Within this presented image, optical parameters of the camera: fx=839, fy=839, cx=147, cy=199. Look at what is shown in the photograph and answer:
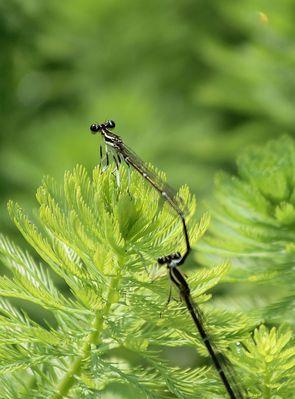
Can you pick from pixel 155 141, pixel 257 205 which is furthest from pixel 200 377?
pixel 155 141

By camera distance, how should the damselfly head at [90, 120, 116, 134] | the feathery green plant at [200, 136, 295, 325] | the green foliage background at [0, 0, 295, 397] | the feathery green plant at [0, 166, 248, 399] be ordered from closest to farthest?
the feathery green plant at [0, 166, 248, 399] < the feathery green plant at [200, 136, 295, 325] < the damselfly head at [90, 120, 116, 134] < the green foliage background at [0, 0, 295, 397]

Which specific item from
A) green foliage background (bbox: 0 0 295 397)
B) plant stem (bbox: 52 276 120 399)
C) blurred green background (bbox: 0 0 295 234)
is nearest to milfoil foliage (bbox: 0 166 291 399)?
plant stem (bbox: 52 276 120 399)

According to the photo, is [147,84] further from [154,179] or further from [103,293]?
[103,293]

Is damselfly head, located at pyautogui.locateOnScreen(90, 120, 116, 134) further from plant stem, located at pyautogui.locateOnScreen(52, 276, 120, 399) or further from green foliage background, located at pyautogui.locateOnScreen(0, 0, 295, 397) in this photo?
green foliage background, located at pyautogui.locateOnScreen(0, 0, 295, 397)

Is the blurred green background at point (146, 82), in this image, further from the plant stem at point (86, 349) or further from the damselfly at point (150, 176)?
the plant stem at point (86, 349)

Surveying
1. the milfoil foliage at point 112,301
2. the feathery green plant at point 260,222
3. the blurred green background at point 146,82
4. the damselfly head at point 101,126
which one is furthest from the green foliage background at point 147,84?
the milfoil foliage at point 112,301

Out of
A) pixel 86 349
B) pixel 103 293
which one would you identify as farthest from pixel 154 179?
pixel 86 349

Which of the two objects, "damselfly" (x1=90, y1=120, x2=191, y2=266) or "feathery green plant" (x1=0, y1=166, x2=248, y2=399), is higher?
"damselfly" (x1=90, y1=120, x2=191, y2=266)

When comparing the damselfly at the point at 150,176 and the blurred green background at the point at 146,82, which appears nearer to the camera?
the damselfly at the point at 150,176
